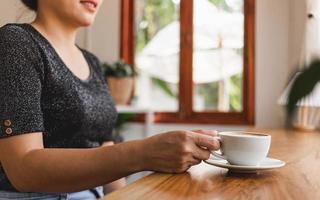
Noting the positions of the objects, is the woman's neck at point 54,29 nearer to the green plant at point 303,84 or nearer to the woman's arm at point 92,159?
the woman's arm at point 92,159

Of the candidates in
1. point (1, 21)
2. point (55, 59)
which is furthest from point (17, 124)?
point (1, 21)

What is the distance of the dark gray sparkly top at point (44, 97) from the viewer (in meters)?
0.77

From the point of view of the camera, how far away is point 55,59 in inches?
37.2

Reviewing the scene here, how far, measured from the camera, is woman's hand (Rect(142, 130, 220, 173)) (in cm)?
63

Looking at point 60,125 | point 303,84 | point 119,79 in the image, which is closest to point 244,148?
point 303,84

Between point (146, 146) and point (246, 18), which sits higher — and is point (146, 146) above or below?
below

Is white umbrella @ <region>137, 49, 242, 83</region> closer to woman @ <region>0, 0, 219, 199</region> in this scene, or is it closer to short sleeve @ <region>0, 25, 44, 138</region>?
woman @ <region>0, 0, 219, 199</region>

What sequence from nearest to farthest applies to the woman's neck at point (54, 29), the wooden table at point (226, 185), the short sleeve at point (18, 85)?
the wooden table at point (226, 185)
the short sleeve at point (18, 85)
the woman's neck at point (54, 29)

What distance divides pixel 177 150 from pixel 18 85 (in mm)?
364

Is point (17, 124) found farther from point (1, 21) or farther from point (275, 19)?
point (275, 19)

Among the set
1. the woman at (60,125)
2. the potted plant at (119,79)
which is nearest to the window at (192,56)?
the potted plant at (119,79)

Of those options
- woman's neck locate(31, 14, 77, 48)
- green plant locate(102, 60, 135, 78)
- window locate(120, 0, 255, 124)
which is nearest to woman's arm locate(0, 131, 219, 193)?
woman's neck locate(31, 14, 77, 48)

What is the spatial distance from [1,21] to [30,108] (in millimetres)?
469

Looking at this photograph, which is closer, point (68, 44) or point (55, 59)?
point (55, 59)
